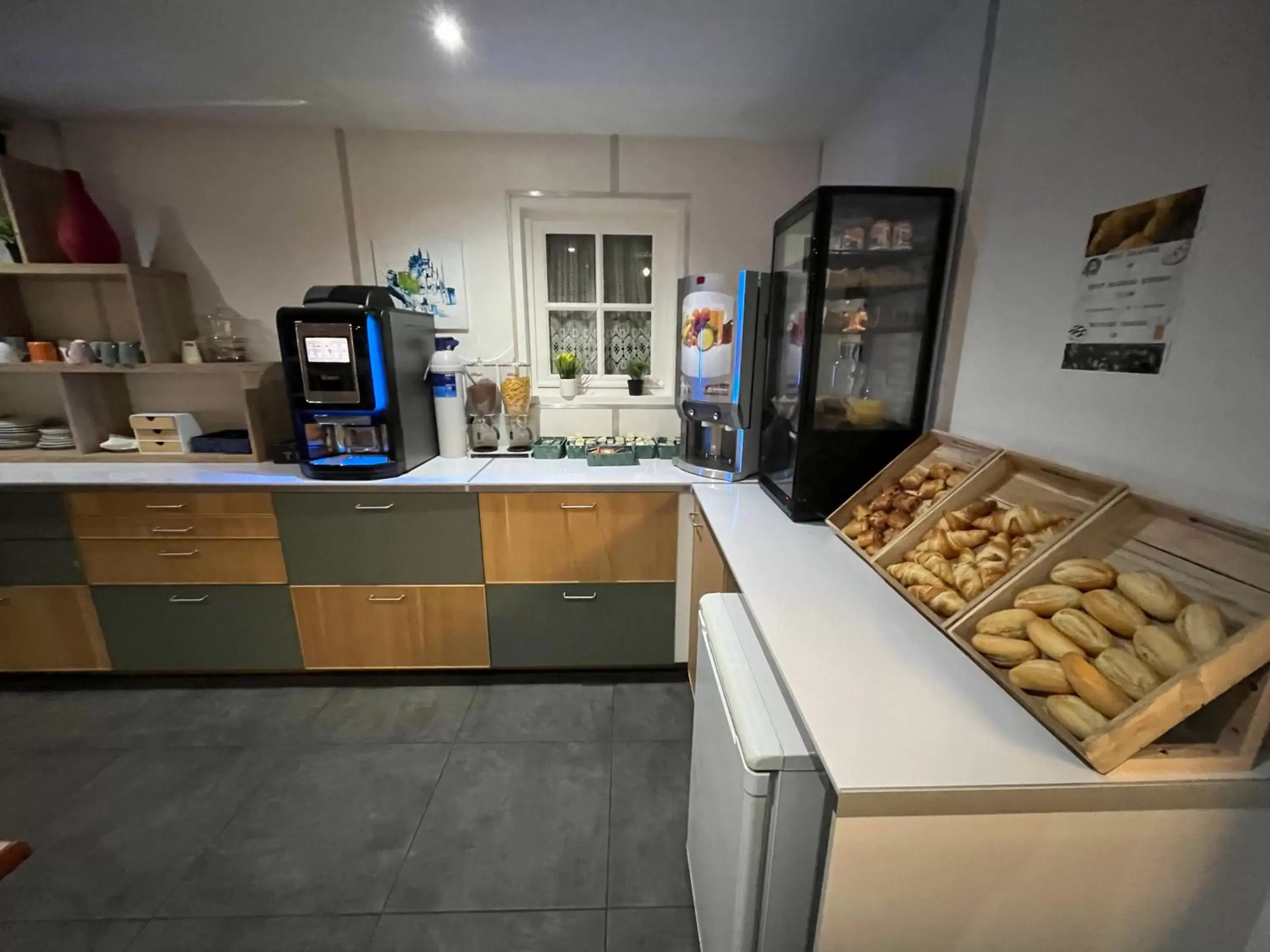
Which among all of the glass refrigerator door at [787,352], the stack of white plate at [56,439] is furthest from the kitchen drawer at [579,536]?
the stack of white plate at [56,439]

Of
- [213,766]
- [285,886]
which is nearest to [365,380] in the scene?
[213,766]

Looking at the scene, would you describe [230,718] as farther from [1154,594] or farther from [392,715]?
[1154,594]

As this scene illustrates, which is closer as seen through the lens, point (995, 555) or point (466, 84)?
point (995, 555)

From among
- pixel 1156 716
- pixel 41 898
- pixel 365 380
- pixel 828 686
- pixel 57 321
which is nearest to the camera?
pixel 1156 716

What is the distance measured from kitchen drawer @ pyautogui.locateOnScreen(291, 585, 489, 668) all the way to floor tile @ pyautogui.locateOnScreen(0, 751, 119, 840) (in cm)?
67

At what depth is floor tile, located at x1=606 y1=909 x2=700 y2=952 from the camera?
1.23 m

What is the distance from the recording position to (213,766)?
1.73 meters

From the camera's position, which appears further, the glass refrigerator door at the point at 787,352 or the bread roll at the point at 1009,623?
the glass refrigerator door at the point at 787,352

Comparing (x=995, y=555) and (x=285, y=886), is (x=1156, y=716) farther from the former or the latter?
(x=285, y=886)

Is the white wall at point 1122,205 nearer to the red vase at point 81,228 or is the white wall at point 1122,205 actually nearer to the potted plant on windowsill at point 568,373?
the potted plant on windowsill at point 568,373

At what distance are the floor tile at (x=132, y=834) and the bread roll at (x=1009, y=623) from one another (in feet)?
6.90

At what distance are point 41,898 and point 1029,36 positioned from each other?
3.24 metres

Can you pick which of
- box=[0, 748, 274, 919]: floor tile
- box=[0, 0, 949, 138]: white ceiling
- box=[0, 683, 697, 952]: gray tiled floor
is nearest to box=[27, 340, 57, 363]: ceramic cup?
box=[0, 0, 949, 138]: white ceiling

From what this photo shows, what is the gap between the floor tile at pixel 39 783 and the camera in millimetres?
1523
